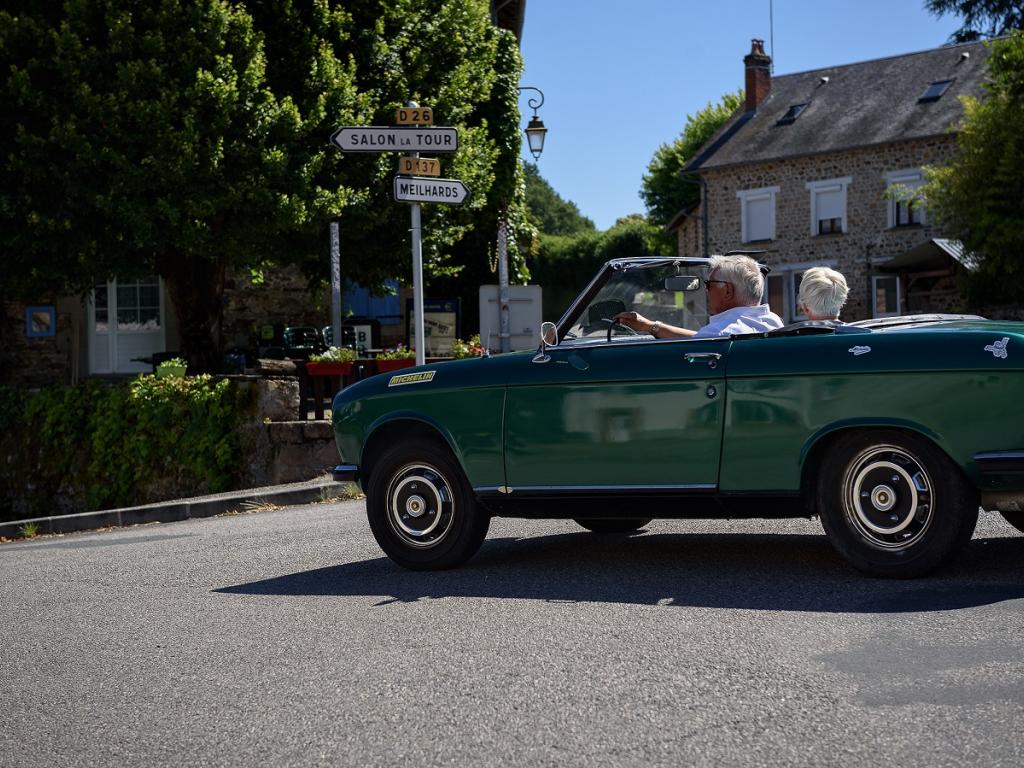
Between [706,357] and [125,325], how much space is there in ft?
67.1

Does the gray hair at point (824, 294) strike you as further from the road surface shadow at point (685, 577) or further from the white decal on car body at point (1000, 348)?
the road surface shadow at point (685, 577)

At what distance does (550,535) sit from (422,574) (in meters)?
1.50

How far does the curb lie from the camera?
12055mm

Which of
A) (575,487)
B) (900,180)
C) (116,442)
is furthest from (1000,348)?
(900,180)

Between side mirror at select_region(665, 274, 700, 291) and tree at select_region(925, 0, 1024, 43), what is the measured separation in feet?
134

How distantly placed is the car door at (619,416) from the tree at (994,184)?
87.9ft

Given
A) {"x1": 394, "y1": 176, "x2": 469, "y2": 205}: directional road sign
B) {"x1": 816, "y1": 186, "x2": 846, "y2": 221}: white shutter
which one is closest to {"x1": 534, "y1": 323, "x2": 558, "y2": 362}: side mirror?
{"x1": 394, "y1": 176, "x2": 469, "y2": 205}: directional road sign

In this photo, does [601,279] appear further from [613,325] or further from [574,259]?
[574,259]

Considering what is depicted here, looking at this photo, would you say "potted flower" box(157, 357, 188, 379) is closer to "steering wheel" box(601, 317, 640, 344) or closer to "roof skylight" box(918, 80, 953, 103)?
"steering wheel" box(601, 317, 640, 344)

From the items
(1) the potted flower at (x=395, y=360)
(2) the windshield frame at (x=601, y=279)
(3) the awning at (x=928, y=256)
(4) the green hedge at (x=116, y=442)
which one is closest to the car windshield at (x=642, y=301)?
(2) the windshield frame at (x=601, y=279)

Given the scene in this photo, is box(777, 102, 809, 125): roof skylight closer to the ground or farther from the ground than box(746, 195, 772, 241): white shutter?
farther from the ground

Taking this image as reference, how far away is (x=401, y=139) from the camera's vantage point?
12.1 metres

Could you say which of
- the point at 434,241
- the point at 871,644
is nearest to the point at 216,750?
the point at 871,644

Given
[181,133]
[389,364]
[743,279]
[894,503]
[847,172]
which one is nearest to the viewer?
[894,503]
